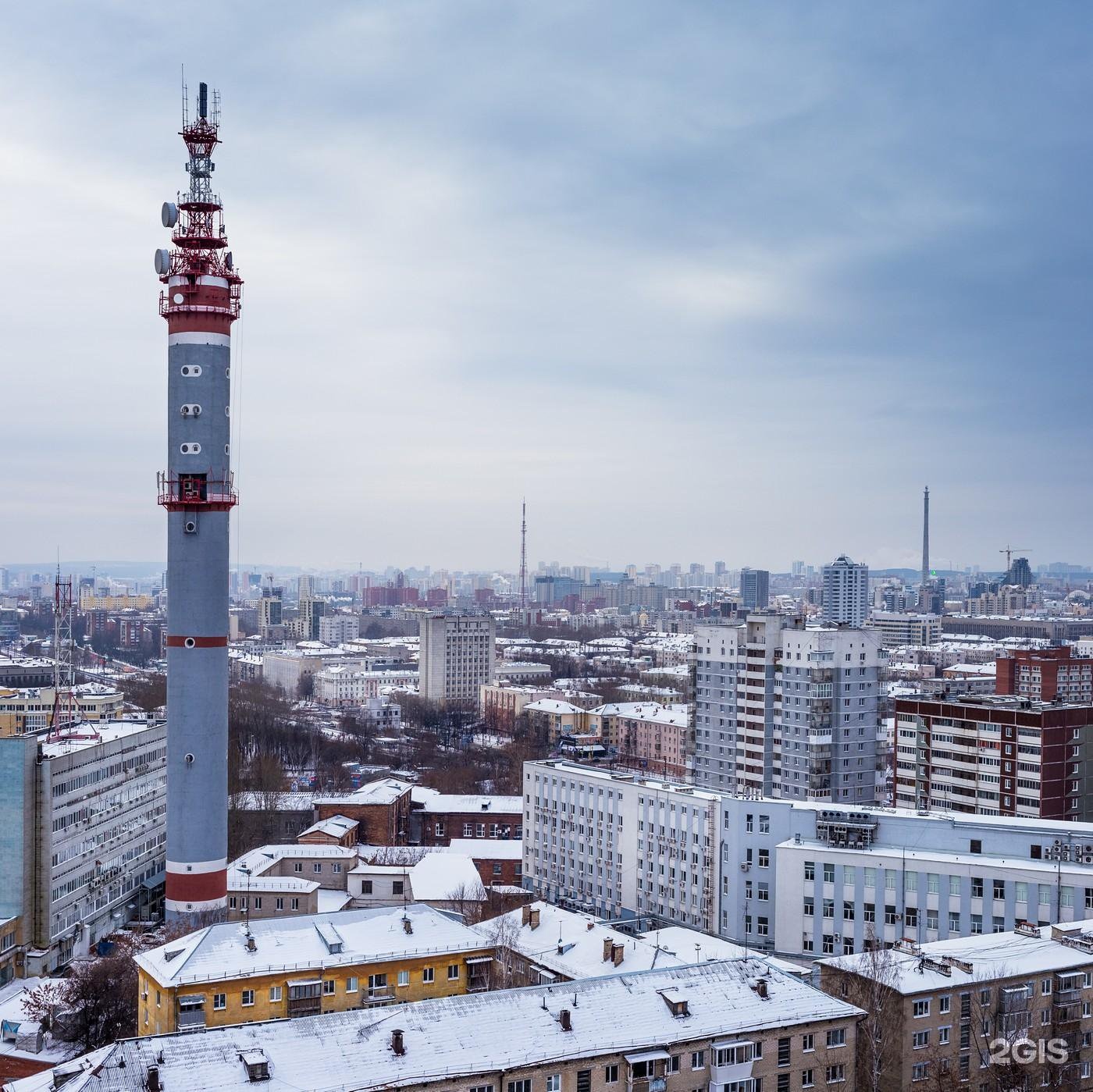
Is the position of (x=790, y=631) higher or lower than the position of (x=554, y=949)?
higher

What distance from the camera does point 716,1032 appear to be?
1311cm

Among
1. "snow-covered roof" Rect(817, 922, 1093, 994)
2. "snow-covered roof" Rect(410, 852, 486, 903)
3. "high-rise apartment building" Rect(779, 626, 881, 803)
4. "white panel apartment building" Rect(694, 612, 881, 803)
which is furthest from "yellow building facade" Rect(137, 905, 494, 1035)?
"high-rise apartment building" Rect(779, 626, 881, 803)

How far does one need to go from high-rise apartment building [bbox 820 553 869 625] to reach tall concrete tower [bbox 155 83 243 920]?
104408mm

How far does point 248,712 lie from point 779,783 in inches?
1147

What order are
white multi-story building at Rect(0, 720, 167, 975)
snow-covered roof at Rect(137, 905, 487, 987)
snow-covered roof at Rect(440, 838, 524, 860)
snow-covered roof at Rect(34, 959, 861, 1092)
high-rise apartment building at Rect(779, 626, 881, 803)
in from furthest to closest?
high-rise apartment building at Rect(779, 626, 881, 803) → snow-covered roof at Rect(440, 838, 524, 860) → white multi-story building at Rect(0, 720, 167, 975) → snow-covered roof at Rect(137, 905, 487, 987) → snow-covered roof at Rect(34, 959, 861, 1092)

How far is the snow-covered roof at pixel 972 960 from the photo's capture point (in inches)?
564

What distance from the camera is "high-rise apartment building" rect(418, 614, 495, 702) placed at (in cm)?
7219

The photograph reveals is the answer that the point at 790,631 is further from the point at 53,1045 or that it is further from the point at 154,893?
the point at 53,1045

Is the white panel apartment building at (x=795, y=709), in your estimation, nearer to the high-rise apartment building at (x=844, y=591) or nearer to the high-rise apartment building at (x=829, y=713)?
the high-rise apartment building at (x=829, y=713)

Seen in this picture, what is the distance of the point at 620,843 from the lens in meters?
26.1

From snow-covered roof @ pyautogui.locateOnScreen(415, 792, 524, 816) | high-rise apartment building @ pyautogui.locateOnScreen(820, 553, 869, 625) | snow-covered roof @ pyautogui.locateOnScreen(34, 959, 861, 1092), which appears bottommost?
snow-covered roof @ pyautogui.locateOnScreen(415, 792, 524, 816)

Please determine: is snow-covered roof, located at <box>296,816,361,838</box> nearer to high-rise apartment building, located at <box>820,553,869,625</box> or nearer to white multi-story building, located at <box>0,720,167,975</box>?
white multi-story building, located at <box>0,720,167,975</box>

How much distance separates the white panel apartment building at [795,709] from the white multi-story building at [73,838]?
50.2 ft

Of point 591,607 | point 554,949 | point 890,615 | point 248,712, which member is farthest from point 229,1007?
point 591,607
